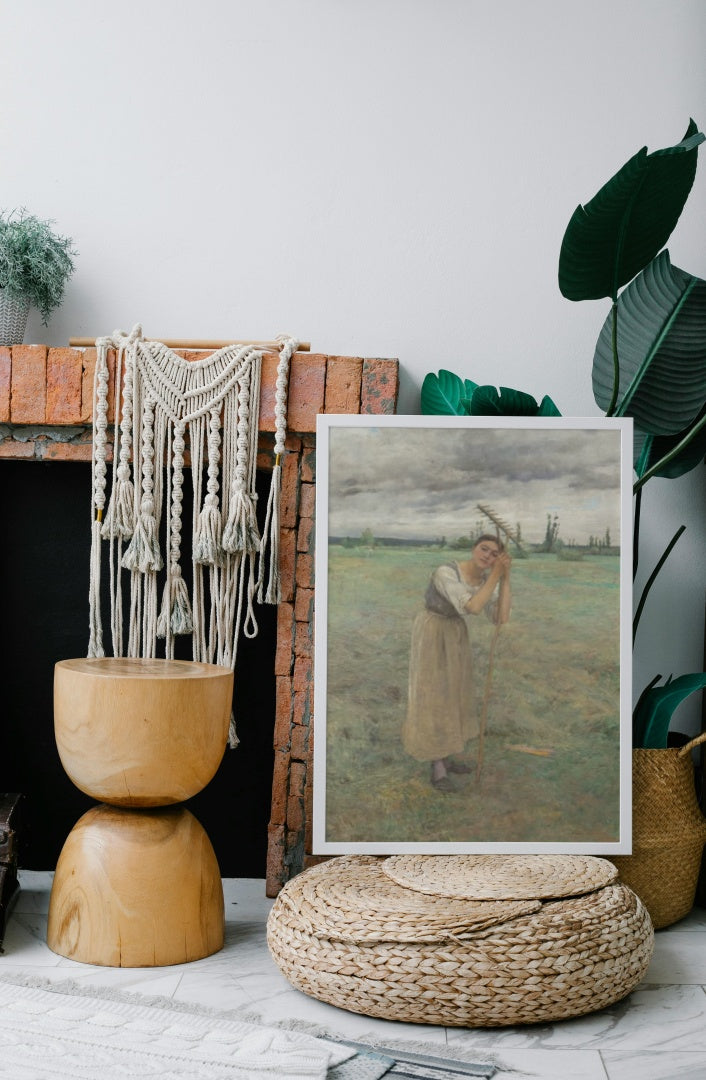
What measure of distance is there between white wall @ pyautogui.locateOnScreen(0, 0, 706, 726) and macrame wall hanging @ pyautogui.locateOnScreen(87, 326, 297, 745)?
29cm

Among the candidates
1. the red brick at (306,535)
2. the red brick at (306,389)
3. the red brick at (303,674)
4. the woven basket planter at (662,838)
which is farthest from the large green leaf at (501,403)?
the woven basket planter at (662,838)

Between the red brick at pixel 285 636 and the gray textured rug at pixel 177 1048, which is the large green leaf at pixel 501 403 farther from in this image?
the gray textured rug at pixel 177 1048

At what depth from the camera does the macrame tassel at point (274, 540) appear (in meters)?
2.22

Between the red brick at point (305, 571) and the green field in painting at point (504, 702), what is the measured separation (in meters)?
0.20

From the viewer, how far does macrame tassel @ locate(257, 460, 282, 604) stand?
87.5 inches

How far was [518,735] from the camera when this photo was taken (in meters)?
2.06

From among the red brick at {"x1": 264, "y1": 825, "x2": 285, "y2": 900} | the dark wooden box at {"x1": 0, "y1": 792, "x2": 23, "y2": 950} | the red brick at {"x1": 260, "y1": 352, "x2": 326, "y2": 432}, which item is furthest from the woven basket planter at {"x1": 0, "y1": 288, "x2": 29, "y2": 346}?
the red brick at {"x1": 264, "y1": 825, "x2": 285, "y2": 900}

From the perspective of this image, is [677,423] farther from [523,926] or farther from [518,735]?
[523,926]

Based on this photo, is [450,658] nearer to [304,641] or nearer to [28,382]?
[304,641]

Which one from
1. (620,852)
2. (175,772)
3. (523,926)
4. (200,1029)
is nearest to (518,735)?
(620,852)

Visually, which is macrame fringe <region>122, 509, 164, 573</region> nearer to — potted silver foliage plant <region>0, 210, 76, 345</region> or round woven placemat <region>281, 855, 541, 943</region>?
potted silver foliage plant <region>0, 210, 76, 345</region>

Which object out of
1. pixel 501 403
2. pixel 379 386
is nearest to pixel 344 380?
pixel 379 386

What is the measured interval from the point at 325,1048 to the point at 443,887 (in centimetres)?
38

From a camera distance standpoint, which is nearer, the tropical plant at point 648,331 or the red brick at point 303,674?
the tropical plant at point 648,331
